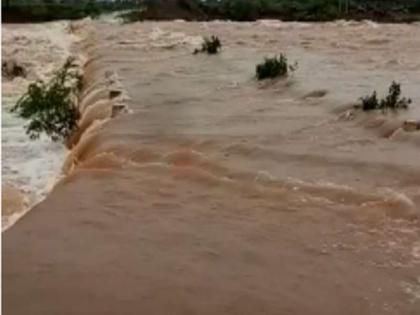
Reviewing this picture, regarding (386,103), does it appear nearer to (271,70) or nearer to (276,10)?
(271,70)

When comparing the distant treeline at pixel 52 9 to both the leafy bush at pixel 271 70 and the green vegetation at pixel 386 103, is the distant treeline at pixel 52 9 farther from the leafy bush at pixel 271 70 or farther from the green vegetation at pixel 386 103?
the green vegetation at pixel 386 103

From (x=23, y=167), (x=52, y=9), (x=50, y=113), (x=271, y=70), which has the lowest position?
(x=23, y=167)

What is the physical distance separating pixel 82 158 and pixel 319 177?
9.37 feet

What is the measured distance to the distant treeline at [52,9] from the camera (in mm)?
34094

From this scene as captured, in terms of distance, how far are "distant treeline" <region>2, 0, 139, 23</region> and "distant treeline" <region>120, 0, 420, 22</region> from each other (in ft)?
6.41

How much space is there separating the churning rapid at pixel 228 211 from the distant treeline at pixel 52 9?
21.8 m

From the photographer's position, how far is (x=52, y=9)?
36125 mm

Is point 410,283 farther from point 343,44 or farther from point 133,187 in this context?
point 343,44

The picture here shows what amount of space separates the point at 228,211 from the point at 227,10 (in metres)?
29.9

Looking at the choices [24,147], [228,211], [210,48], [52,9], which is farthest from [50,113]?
[52,9]

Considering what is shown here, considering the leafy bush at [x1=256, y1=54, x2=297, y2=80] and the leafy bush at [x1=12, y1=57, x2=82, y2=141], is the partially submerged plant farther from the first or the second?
the leafy bush at [x1=12, y1=57, x2=82, y2=141]

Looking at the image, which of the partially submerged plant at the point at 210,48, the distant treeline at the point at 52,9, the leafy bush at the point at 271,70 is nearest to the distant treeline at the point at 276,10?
the distant treeline at the point at 52,9

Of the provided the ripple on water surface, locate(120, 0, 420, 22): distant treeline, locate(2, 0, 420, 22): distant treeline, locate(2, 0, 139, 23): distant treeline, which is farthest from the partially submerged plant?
locate(2, 0, 139, 23): distant treeline

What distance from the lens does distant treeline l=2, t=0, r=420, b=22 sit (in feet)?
114
